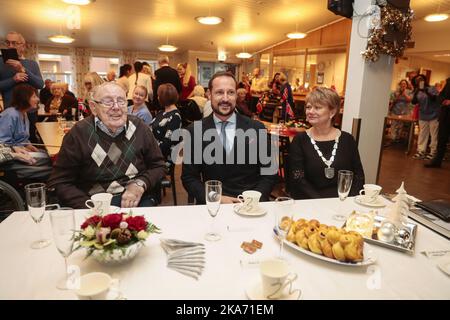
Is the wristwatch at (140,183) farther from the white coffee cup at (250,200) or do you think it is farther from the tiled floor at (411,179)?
the tiled floor at (411,179)

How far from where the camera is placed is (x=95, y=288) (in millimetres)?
802

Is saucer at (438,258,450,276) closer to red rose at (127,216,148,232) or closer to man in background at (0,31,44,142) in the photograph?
red rose at (127,216,148,232)

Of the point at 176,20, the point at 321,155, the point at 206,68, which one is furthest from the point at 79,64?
the point at 321,155

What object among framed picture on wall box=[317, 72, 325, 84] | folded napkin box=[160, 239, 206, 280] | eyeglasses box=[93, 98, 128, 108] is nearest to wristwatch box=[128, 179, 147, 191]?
eyeglasses box=[93, 98, 128, 108]

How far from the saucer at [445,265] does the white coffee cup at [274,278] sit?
52 cm

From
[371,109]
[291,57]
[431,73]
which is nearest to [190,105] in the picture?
[371,109]

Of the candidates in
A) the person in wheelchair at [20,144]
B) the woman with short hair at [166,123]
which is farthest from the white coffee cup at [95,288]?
the woman with short hair at [166,123]

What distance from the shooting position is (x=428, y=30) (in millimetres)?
9047

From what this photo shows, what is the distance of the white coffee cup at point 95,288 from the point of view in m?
0.77

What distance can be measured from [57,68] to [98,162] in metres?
14.2

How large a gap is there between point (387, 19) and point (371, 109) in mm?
877

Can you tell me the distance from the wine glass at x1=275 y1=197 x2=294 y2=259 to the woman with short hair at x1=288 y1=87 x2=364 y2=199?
102 centimetres

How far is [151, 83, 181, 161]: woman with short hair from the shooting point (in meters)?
3.15
